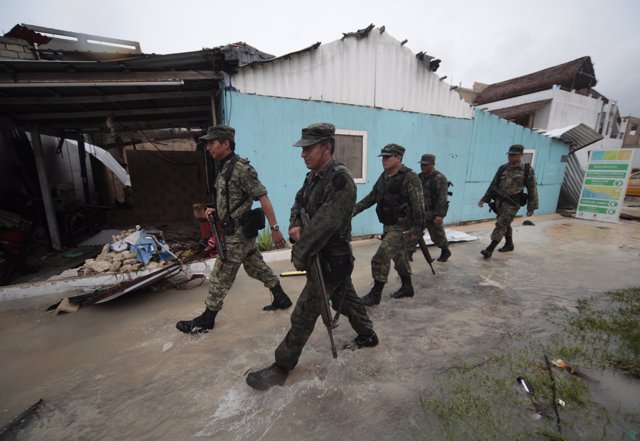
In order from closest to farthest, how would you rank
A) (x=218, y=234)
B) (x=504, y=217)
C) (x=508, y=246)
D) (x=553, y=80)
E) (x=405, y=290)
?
1. (x=218, y=234)
2. (x=405, y=290)
3. (x=504, y=217)
4. (x=508, y=246)
5. (x=553, y=80)

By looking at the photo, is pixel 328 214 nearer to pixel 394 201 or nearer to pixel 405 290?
pixel 394 201

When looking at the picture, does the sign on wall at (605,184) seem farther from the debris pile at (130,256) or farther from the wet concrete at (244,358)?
the debris pile at (130,256)

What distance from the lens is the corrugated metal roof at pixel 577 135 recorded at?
899cm

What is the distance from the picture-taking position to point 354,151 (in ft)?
19.9

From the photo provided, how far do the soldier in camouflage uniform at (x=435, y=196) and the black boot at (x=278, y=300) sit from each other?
232cm

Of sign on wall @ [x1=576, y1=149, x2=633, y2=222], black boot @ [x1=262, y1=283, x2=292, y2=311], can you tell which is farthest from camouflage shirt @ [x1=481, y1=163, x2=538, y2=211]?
sign on wall @ [x1=576, y1=149, x2=633, y2=222]

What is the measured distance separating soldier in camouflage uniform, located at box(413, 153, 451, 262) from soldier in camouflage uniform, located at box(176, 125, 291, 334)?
2.42 metres

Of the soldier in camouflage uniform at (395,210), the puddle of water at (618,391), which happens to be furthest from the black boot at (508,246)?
the puddle of water at (618,391)

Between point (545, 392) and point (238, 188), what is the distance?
9.73ft

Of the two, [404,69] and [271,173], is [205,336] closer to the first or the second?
[271,173]

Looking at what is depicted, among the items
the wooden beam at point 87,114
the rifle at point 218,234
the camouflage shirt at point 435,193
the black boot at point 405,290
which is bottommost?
the black boot at point 405,290

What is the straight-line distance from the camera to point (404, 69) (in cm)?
625

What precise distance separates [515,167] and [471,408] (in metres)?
4.46

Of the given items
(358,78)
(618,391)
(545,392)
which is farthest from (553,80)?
(545,392)
